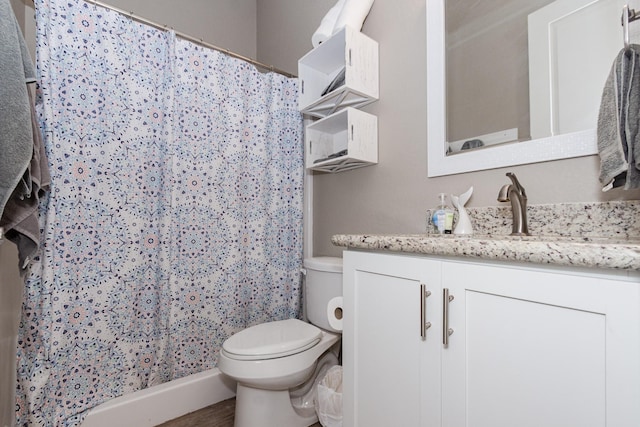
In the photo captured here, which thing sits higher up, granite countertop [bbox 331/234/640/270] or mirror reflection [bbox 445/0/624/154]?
mirror reflection [bbox 445/0/624/154]

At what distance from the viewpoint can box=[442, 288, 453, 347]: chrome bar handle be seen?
0.75 meters

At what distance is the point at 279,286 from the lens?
5.99 ft

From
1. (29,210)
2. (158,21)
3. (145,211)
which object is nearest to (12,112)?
(29,210)

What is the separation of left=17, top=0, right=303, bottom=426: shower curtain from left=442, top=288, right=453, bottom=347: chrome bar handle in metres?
1.20

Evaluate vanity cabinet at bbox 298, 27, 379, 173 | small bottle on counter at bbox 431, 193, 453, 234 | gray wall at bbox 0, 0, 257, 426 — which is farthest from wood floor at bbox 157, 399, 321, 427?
vanity cabinet at bbox 298, 27, 379, 173

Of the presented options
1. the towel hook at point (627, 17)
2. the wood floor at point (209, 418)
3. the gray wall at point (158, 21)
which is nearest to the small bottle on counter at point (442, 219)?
the towel hook at point (627, 17)

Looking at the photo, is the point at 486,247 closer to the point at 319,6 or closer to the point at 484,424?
the point at 484,424

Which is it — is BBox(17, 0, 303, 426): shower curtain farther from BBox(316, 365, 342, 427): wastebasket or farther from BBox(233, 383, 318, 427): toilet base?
BBox(316, 365, 342, 427): wastebasket

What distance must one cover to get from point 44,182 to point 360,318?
1210mm

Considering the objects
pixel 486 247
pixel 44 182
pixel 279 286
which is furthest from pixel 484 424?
pixel 44 182

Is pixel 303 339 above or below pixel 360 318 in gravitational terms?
below

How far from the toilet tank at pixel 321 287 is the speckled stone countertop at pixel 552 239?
1.50 feet

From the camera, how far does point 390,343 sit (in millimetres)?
887

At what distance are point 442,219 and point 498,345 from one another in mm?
558
